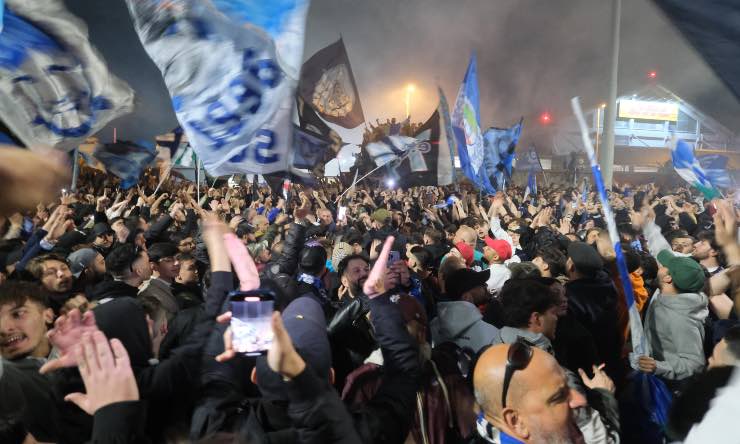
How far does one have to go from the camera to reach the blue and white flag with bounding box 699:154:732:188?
10377 mm

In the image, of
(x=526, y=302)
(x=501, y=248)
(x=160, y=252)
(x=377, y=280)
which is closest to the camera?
(x=377, y=280)

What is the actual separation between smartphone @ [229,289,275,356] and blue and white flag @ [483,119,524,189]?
32.5 feet

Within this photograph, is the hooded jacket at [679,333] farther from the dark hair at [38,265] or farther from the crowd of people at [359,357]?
the dark hair at [38,265]

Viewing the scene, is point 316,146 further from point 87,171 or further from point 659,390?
point 87,171

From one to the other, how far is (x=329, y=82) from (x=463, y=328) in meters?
4.72

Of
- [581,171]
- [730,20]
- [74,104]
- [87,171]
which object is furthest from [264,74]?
[581,171]

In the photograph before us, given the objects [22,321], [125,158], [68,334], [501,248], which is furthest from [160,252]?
[125,158]

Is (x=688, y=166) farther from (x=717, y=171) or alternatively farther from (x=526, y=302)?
(x=717, y=171)

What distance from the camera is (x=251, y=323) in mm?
1677

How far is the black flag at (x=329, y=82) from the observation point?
6629mm

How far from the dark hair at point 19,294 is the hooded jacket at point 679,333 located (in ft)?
11.5

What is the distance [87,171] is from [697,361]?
20.7 m

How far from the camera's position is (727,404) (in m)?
1.54

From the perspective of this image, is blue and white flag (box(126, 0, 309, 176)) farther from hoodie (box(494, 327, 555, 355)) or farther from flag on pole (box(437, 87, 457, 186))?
flag on pole (box(437, 87, 457, 186))
